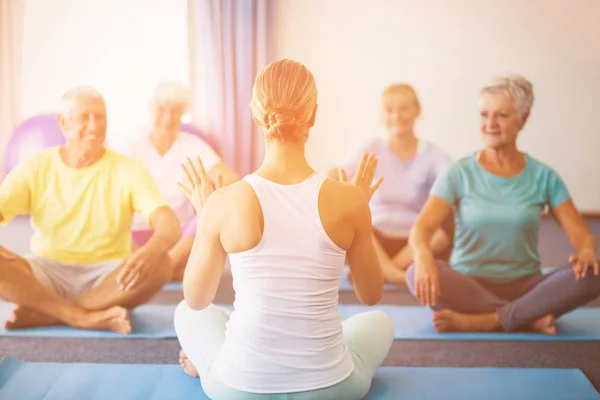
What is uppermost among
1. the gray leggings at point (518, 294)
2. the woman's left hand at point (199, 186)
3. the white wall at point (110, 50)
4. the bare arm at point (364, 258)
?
the white wall at point (110, 50)

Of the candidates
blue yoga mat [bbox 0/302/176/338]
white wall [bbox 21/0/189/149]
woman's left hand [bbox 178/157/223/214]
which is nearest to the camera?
woman's left hand [bbox 178/157/223/214]

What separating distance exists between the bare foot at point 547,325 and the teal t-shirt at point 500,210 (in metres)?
0.21

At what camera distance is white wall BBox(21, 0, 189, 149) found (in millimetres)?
4859

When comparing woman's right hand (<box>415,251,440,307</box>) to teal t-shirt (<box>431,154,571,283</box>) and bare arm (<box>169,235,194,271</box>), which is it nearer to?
teal t-shirt (<box>431,154,571,283</box>)

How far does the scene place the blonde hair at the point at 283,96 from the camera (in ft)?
5.35

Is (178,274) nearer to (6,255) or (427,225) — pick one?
(6,255)

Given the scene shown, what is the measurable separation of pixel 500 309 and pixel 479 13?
2.79 meters

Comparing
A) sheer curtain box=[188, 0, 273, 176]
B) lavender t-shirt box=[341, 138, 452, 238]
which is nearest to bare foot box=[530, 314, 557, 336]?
lavender t-shirt box=[341, 138, 452, 238]

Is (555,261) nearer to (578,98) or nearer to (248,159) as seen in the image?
(578,98)

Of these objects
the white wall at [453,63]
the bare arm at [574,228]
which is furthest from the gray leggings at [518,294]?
the white wall at [453,63]

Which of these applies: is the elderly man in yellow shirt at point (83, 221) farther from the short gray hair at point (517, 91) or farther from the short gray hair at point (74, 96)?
the short gray hair at point (517, 91)

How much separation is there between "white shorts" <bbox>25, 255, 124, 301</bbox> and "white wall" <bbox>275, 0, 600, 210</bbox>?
2394 millimetres

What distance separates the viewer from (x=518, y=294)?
2.79m

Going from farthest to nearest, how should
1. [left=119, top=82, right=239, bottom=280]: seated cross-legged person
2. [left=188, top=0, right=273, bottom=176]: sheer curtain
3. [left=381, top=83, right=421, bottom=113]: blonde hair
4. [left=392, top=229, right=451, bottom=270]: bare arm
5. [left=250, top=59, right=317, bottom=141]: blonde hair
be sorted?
[left=188, top=0, right=273, bottom=176]: sheer curtain, [left=381, top=83, right=421, bottom=113]: blonde hair, [left=119, top=82, right=239, bottom=280]: seated cross-legged person, [left=392, top=229, right=451, bottom=270]: bare arm, [left=250, top=59, right=317, bottom=141]: blonde hair
